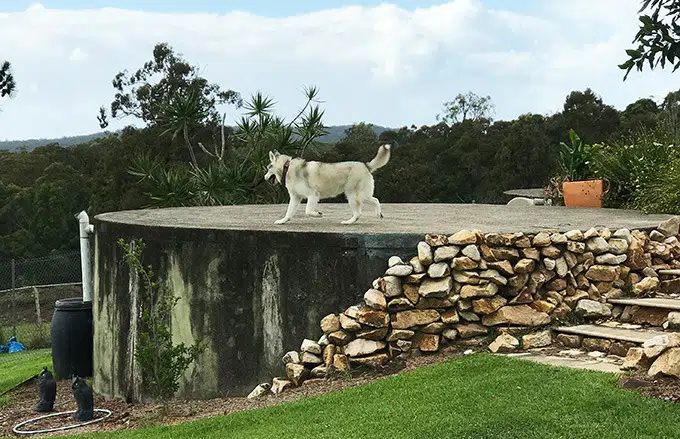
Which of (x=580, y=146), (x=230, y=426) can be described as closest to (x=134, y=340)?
(x=230, y=426)

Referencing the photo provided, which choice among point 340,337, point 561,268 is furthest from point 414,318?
point 561,268

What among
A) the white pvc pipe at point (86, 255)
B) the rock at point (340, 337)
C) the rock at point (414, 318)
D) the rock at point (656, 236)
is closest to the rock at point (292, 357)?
the rock at point (340, 337)

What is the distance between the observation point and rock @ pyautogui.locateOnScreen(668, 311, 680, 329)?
731cm

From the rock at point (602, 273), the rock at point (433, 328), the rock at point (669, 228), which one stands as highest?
the rock at point (669, 228)

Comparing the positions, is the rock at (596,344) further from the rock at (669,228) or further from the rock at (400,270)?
the rock at (669,228)

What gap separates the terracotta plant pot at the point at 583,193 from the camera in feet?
43.5

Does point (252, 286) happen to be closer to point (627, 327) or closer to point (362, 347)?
point (362, 347)

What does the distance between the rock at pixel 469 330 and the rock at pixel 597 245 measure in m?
1.43

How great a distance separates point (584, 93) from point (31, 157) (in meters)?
28.8

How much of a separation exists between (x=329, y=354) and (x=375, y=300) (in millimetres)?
649

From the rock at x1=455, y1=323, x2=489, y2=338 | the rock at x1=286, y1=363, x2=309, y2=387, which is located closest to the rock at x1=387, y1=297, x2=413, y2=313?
the rock at x1=455, y1=323, x2=489, y2=338

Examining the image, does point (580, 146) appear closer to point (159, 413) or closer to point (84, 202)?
point (159, 413)

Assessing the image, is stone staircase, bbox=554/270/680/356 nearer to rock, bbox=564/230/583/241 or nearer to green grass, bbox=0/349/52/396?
rock, bbox=564/230/583/241

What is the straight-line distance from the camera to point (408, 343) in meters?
7.51
